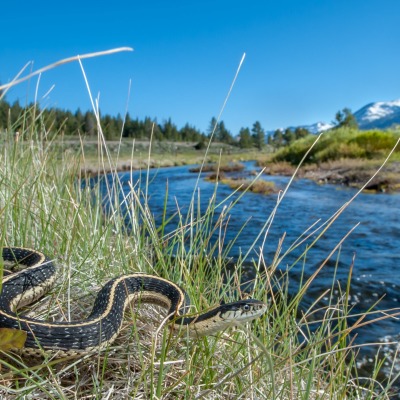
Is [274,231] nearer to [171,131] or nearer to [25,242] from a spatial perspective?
[25,242]

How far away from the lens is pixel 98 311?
6.00 feet

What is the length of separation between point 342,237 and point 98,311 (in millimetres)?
7833

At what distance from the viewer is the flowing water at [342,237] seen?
16.6 ft

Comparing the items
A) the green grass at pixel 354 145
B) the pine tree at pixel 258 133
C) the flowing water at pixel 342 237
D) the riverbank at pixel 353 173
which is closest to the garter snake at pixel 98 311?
the flowing water at pixel 342 237

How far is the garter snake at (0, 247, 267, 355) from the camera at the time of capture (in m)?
1.61

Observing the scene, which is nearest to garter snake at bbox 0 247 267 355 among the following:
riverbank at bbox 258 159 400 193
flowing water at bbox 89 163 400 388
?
flowing water at bbox 89 163 400 388

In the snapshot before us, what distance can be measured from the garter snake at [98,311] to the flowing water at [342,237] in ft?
1.72

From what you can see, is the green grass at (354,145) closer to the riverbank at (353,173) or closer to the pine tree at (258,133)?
the riverbank at (353,173)

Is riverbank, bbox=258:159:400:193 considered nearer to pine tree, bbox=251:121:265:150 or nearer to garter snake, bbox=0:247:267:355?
garter snake, bbox=0:247:267:355

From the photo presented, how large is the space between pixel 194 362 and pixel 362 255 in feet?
21.4

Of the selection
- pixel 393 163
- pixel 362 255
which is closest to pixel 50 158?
pixel 362 255

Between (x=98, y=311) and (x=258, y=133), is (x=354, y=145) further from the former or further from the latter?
(x=258, y=133)

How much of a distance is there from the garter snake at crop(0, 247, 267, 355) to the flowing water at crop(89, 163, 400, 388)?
52 centimetres

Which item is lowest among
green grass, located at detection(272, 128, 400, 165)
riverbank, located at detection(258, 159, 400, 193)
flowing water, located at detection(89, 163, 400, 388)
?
flowing water, located at detection(89, 163, 400, 388)
